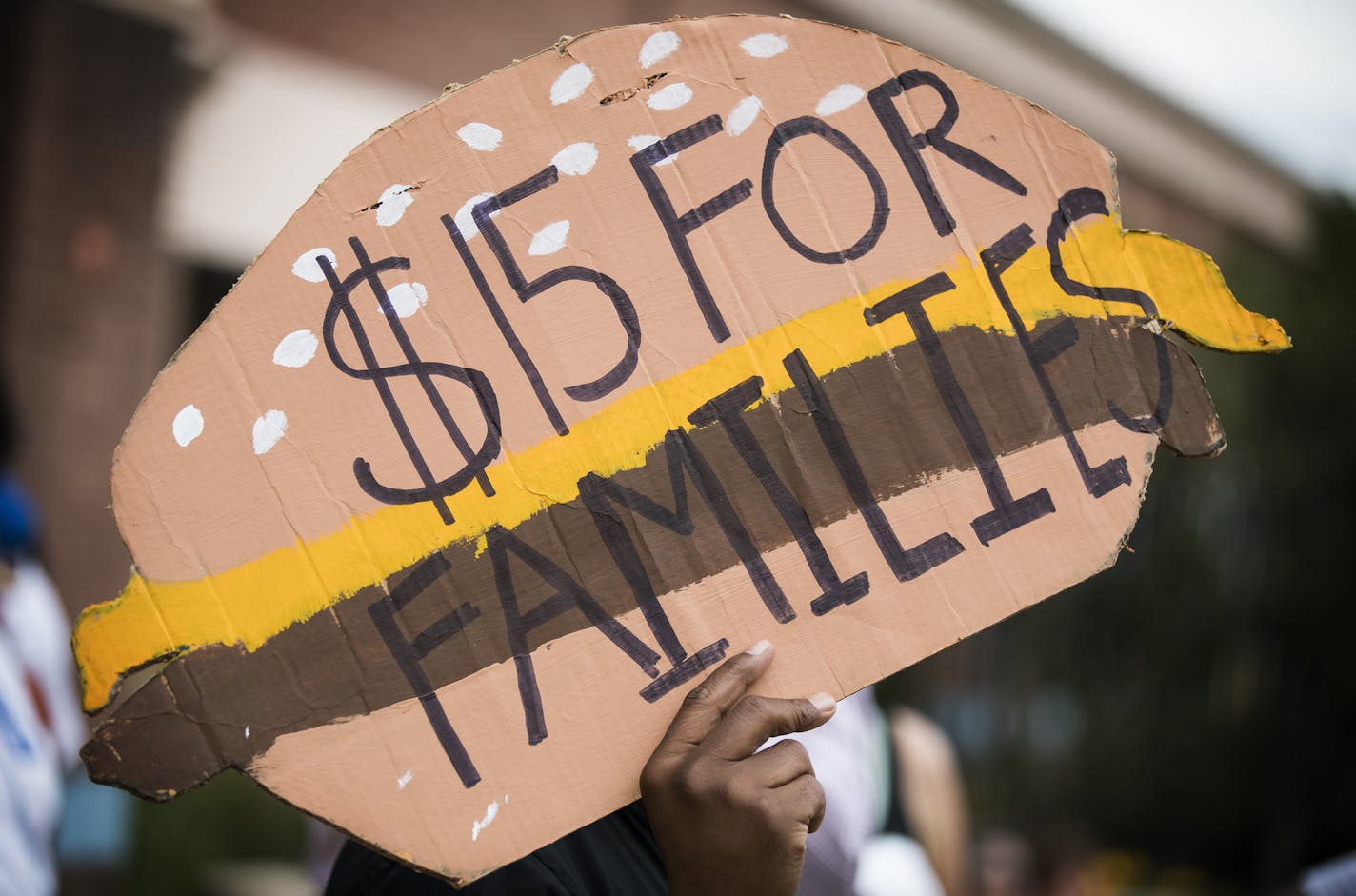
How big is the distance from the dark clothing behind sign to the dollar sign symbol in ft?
1.24

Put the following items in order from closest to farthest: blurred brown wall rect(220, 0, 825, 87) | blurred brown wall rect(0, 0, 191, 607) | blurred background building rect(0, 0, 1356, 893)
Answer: blurred brown wall rect(0, 0, 191, 607), blurred background building rect(0, 0, 1356, 893), blurred brown wall rect(220, 0, 825, 87)

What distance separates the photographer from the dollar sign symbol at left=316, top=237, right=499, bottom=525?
122cm

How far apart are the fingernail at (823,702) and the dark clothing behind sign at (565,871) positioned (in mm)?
273

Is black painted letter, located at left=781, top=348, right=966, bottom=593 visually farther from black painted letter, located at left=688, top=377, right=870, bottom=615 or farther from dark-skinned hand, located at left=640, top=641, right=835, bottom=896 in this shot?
dark-skinned hand, located at left=640, top=641, right=835, bottom=896

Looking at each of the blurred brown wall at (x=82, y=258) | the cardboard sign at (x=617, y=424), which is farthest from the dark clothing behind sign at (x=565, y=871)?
the blurred brown wall at (x=82, y=258)

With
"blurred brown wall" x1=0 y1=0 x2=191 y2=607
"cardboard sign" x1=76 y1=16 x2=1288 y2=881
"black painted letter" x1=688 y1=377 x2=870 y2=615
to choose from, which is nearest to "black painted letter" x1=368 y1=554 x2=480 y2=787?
"cardboard sign" x1=76 y1=16 x2=1288 y2=881

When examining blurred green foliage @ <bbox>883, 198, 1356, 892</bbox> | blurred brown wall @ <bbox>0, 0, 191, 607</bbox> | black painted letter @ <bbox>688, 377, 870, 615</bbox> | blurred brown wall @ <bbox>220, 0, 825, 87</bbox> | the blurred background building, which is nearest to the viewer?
black painted letter @ <bbox>688, 377, 870, 615</bbox>

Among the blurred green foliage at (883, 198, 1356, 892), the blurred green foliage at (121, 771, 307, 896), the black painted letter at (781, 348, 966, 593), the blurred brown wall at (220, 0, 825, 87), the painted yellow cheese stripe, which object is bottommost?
the blurred green foliage at (883, 198, 1356, 892)

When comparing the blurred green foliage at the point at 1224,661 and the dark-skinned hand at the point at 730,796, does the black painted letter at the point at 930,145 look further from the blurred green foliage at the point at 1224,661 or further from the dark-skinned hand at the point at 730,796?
the blurred green foliage at the point at 1224,661

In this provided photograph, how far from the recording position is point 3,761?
1.99 metres

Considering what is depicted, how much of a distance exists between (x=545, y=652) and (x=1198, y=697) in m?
7.98

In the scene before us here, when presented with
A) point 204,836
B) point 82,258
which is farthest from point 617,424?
point 204,836

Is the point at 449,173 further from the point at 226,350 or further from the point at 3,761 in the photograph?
the point at 3,761

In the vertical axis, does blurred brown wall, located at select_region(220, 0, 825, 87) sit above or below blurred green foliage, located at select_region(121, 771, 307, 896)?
above
